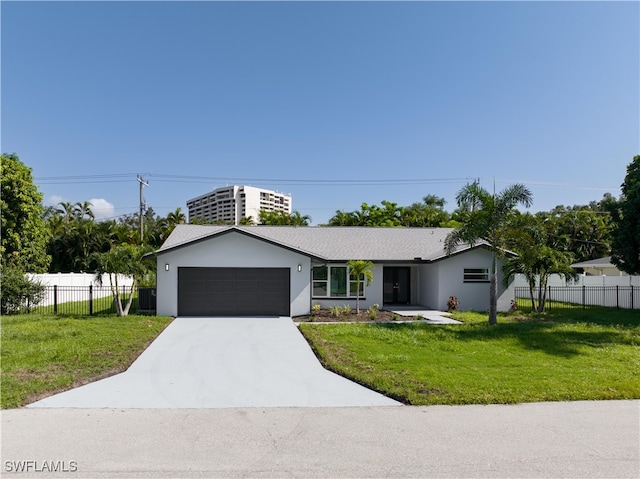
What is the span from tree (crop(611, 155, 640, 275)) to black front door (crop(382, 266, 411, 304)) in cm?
1016

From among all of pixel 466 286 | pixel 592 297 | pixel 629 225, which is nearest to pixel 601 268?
pixel 592 297

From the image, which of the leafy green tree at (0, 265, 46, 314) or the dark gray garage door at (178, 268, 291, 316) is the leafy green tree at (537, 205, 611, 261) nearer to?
the dark gray garage door at (178, 268, 291, 316)

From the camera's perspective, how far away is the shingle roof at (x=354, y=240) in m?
18.8

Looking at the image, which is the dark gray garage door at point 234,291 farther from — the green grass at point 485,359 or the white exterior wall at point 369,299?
the green grass at point 485,359

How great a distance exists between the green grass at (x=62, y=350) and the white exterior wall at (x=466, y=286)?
38.3 feet

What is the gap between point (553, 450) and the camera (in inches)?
186

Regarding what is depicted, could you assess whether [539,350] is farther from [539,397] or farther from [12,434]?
[12,434]

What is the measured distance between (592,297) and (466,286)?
9758mm

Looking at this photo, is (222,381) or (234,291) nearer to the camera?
(222,381)

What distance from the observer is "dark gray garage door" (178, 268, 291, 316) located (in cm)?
1645

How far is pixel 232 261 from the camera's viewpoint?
1656 centimetres

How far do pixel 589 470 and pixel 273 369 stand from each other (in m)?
5.70
